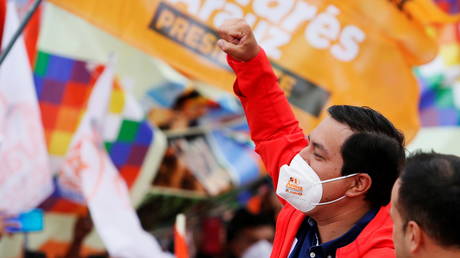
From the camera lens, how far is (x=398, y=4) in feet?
14.4

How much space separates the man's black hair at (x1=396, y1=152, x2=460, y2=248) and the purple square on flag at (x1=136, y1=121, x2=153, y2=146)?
10.9ft

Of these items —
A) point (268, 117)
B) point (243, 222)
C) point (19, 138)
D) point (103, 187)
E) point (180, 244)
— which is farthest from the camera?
point (243, 222)

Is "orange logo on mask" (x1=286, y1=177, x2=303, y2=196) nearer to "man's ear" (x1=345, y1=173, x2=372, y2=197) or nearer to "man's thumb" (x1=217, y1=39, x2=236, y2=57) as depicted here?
"man's ear" (x1=345, y1=173, x2=372, y2=197)

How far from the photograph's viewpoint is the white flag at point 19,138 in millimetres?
3990

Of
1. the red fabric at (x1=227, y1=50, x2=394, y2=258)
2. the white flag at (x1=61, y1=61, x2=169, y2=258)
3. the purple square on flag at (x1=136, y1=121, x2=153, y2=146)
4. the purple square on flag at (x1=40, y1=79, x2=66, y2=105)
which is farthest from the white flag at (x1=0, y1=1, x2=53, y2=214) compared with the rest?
the red fabric at (x1=227, y1=50, x2=394, y2=258)

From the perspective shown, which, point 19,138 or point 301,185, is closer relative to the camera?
point 301,185

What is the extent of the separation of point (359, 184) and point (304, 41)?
1652mm

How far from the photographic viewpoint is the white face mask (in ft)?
9.04

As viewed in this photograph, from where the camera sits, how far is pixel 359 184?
2.76 meters

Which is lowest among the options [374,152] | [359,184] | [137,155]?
[137,155]

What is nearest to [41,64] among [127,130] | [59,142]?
[59,142]

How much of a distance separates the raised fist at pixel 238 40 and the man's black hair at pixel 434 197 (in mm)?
1100

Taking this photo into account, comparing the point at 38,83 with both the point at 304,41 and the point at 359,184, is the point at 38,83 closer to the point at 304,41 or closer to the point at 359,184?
the point at 304,41

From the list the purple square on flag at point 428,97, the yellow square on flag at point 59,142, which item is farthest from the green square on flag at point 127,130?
the purple square on flag at point 428,97
